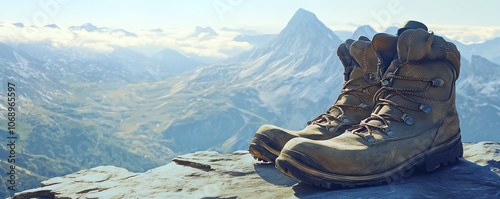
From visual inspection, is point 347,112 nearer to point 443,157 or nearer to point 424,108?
point 424,108

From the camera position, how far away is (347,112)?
6082 millimetres

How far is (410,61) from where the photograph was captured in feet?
17.4

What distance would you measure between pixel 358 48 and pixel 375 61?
10.2 inches

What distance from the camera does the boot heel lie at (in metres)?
5.14

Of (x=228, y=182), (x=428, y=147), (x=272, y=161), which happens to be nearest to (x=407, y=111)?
(x=428, y=147)

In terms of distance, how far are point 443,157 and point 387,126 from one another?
80 centimetres

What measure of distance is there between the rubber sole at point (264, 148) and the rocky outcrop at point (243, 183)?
0.75 ft

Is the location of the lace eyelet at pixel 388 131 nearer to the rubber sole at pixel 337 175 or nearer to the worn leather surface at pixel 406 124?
the worn leather surface at pixel 406 124

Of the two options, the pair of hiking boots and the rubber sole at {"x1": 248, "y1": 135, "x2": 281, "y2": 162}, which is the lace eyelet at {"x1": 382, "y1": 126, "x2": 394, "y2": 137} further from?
the rubber sole at {"x1": 248, "y1": 135, "x2": 281, "y2": 162}

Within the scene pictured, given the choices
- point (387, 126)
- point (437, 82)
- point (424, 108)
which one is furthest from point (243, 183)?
point (437, 82)

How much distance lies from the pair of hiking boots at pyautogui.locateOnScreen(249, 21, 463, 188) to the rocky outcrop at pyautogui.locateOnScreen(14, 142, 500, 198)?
0.18 meters

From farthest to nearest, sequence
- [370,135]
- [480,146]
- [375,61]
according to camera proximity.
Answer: [480,146], [375,61], [370,135]

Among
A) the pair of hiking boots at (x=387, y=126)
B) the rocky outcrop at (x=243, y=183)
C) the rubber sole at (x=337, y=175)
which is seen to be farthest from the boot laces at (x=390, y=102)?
the rocky outcrop at (x=243, y=183)

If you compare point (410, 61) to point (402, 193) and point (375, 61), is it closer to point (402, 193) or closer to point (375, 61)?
point (375, 61)
